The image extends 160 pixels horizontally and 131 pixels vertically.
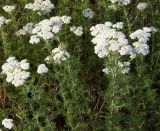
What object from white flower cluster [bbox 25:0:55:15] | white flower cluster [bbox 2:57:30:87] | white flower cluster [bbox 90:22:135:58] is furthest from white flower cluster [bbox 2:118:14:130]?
white flower cluster [bbox 25:0:55:15]

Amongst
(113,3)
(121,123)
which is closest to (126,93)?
(121,123)

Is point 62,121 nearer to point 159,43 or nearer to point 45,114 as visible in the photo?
point 45,114

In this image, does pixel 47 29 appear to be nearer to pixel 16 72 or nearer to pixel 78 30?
pixel 16 72

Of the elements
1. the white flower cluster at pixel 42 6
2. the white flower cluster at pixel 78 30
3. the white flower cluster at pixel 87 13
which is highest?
the white flower cluster at pixel 42 6

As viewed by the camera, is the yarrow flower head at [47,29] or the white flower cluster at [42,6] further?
the white flower cluster at [42,6]

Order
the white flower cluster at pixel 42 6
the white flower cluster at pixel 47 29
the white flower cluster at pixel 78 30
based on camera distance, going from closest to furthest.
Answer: the white flower cluster at pixel 47 29, the white flower cluster at pixel 78 30, the white flower cluster at pixel 42 6

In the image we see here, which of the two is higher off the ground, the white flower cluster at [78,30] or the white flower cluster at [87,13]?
the white flower cluster at [87,13]

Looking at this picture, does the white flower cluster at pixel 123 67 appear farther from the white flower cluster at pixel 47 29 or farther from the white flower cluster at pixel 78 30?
the white flower cluster at pixel 78 30

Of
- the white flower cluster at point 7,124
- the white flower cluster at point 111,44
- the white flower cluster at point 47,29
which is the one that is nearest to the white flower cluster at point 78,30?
the white flower cluster at point 47,29
